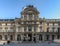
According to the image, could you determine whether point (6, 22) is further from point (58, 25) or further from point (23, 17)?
point (58, 25)

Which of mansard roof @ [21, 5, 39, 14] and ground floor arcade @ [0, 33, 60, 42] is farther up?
mansard roof @ [21, 5, 39, 14]

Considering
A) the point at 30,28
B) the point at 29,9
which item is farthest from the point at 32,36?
the point at 29,9

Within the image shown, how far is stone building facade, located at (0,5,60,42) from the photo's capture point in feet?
237

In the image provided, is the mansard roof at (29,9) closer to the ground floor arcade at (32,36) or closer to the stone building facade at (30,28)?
the stone building facade at (30,28)

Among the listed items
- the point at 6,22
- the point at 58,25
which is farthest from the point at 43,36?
the point at 6,22

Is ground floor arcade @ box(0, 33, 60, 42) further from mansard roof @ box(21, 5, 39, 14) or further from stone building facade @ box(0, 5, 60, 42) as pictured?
mansard roof @ box(21, 5, 39, 14)

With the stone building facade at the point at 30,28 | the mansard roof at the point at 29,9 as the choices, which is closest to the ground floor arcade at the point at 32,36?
the stone building facade at the point at 30,28

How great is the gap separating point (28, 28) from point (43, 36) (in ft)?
18.3

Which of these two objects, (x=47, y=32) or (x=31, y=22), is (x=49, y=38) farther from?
(x=31, y=22)

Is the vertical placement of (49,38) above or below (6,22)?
below

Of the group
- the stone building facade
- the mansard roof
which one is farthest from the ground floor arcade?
the mansard roof

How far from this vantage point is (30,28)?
7238cm

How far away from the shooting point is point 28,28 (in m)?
72.5

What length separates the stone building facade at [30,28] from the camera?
72.2 metres
